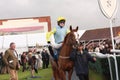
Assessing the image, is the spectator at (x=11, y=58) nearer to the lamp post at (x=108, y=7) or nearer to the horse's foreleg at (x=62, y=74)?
the horse's foreleg at (x=62, y=74)

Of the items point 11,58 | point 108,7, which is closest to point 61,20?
point 108,7

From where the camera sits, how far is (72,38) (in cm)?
1052

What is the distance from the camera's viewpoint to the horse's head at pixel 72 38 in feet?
34.3

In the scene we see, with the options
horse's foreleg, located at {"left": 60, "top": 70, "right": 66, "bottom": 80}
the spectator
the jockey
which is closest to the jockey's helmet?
the jockey

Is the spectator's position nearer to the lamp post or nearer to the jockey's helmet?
the jockey's helmet

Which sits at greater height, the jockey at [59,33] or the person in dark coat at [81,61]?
the jockey at [59,33]

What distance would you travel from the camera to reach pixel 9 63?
1461 centimetres

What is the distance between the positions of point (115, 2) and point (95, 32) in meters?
63.7

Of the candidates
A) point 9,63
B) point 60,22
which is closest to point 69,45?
point 60,22

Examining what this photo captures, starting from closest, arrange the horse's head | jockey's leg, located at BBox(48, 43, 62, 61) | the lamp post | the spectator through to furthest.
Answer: the lamp post, the horse's head, jockey's leg, located at BBox(48, 43, 62, 61), the spectator

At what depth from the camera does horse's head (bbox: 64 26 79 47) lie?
1046 cm

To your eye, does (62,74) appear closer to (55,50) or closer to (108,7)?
(55,50)

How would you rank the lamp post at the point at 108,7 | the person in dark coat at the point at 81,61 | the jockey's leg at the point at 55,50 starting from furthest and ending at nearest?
the jockey's leg at the point at 55,50 → the person in dark coat at the point at 81,61 → the lamp post at the point at 108,7

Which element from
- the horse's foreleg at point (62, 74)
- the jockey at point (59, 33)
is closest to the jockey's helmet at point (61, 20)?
the jockey at point (59, 33)
